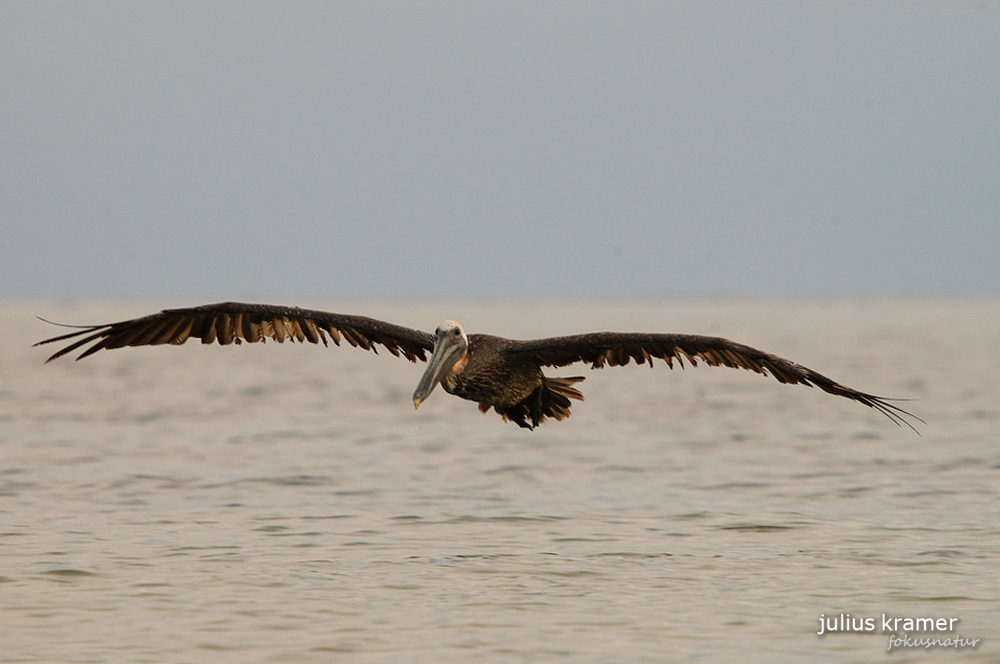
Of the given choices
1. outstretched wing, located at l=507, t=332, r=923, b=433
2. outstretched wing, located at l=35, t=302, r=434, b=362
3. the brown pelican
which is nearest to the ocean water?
the brown pelican

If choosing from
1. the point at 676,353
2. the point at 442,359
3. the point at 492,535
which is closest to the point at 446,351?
the point at 442,359

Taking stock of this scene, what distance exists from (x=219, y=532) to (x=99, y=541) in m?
1.15

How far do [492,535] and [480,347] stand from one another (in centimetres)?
219

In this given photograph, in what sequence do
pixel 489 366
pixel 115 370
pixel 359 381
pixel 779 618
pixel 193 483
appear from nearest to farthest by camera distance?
pixel 779 618
pixel 489 366
pixel 193 483
pixel 359 381
pixel 115 370

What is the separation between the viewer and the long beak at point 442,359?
998cm

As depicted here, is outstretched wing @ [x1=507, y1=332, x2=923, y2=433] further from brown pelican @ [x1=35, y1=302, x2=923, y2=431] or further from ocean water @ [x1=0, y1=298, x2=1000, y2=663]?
ocean water @ [x1=0, y1=298, x2=1000, y2=663]

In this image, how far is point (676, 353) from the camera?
10.4m

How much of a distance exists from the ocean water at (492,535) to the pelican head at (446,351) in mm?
1722

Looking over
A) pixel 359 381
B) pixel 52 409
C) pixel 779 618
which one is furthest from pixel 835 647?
pixel 359 381

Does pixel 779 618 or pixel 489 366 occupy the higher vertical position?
pixel 489 366

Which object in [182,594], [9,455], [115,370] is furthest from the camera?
[115,370]

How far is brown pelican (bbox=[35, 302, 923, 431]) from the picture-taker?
10109 millimetres

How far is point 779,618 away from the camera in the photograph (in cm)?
905

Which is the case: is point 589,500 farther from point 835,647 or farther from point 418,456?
point 835,647
